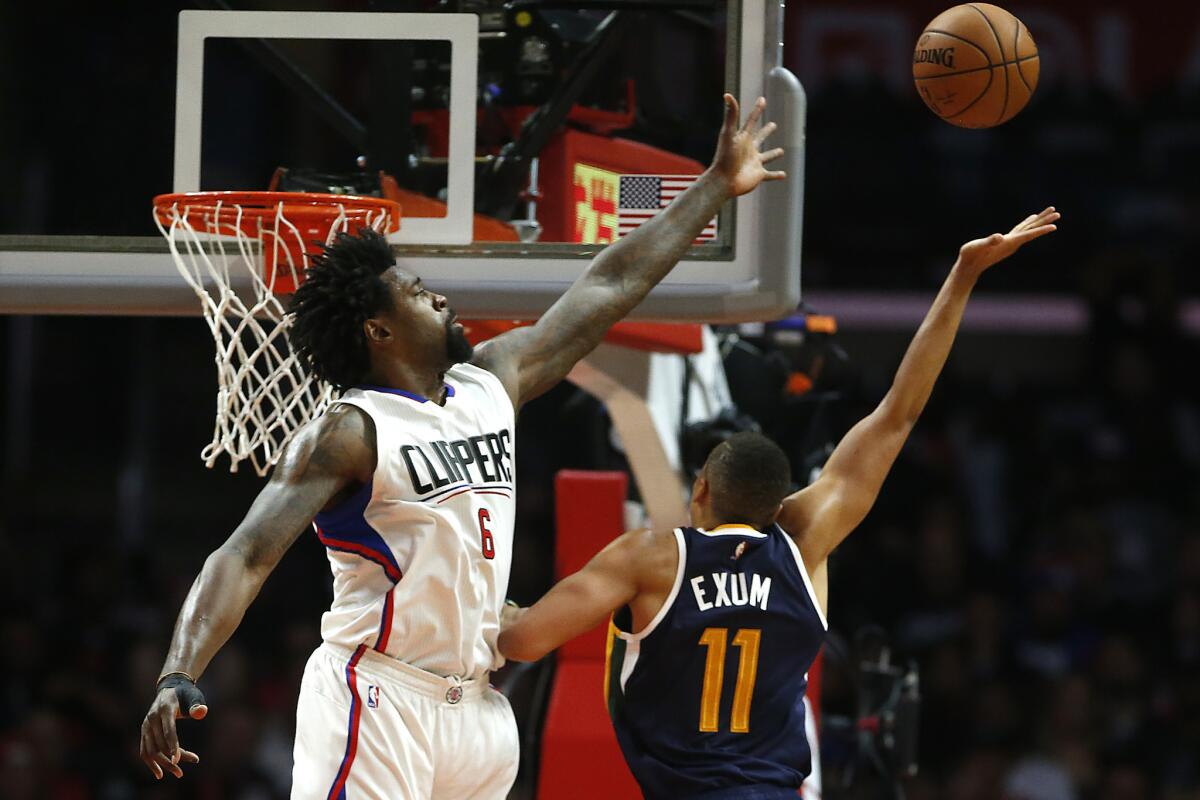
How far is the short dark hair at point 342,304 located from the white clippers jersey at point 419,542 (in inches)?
4.3

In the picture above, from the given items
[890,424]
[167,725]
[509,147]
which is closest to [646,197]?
[509,147]

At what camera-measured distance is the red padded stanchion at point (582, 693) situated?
5.23 meters

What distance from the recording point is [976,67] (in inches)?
179

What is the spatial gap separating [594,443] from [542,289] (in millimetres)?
2744

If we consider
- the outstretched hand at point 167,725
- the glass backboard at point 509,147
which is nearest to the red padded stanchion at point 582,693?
the glass backboard at point 509,147

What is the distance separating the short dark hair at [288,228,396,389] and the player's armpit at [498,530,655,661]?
68cm

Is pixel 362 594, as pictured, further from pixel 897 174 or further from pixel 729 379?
pixel 897 174

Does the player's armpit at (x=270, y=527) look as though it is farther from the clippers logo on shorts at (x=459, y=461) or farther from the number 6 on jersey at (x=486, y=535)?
the number 6 on jersey at (x=486, y=535)

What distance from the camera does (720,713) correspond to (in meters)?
4.07

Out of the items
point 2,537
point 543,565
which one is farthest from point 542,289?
point 2,537

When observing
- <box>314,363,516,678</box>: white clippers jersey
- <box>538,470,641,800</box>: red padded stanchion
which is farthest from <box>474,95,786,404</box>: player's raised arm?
<box>538,470,641,800</box>: red padded stanchion

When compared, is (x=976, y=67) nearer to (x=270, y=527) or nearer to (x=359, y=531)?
(x=359, y=531)

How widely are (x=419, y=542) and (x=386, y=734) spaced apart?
15.4 inches

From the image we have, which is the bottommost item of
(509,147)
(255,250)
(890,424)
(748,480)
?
(748,480)
